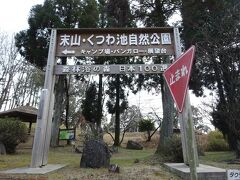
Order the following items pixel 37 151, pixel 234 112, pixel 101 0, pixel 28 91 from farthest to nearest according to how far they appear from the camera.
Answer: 1. pixel 28 91
2. pixel 101 0
3. pixel 234 112
4. pixel 37 151

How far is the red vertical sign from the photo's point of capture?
237cm

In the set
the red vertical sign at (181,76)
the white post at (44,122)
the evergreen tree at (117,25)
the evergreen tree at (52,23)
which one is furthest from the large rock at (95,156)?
the evergreen tree at (52,23)

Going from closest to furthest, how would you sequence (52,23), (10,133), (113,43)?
(113,43)
(10,133)
(52,23)

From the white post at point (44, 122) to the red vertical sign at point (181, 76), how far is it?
15.5 feet

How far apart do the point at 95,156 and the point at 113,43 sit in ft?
10.3

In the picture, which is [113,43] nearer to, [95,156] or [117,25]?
[95,156]

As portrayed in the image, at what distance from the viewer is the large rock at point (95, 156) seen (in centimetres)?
670

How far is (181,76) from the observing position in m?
2.49

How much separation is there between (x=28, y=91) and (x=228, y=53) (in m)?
23.2

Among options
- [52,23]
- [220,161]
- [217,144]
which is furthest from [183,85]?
[217,144]

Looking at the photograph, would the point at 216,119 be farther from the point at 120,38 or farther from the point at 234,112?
the point at 120,38

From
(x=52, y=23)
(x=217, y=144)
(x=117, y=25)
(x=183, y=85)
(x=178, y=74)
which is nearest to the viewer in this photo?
(x=183, y=85)

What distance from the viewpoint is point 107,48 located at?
753cm

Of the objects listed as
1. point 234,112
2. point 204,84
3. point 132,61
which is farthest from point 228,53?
point 132,61
